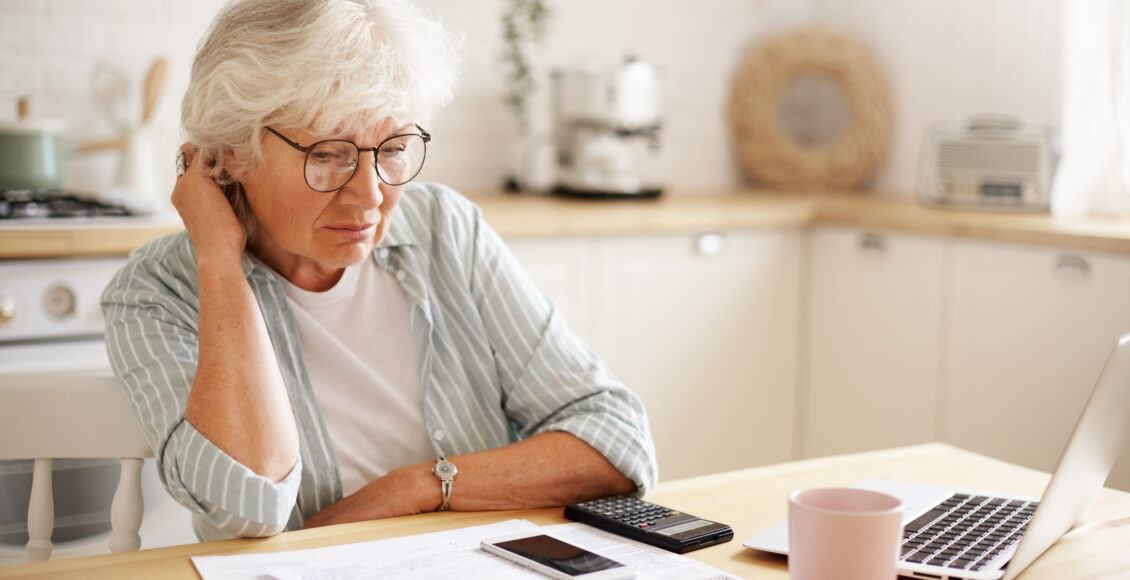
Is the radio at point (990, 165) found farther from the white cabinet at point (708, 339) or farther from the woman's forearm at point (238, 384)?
the woman's forearm at point (238, 384)

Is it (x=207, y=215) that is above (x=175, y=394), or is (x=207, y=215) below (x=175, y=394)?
above

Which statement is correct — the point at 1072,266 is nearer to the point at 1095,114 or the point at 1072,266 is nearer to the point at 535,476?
the point at 1095,114

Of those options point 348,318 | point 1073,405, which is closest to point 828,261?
point 1073,405

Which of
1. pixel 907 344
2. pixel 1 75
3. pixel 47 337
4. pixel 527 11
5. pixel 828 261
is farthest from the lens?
pixel 527 11

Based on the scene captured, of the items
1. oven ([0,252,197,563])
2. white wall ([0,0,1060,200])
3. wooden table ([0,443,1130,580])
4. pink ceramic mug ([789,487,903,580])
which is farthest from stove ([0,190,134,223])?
pink ceramic mug ([789,487,903,580])

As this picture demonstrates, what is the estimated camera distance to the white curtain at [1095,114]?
254 centimetres

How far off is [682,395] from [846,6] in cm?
155

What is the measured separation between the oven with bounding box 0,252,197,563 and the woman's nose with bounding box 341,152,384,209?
814mm

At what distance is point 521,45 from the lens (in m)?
3.21

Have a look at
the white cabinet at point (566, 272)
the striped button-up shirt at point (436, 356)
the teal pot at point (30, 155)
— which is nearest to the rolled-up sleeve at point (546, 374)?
the striped button-up shirt at point (436, 356)

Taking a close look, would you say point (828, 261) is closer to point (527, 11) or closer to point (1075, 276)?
point (1075, 276)

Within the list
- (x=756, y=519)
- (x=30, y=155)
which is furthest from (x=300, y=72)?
(x=30, y=155)

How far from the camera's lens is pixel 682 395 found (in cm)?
286

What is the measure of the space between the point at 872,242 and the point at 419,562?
82.0 inches
